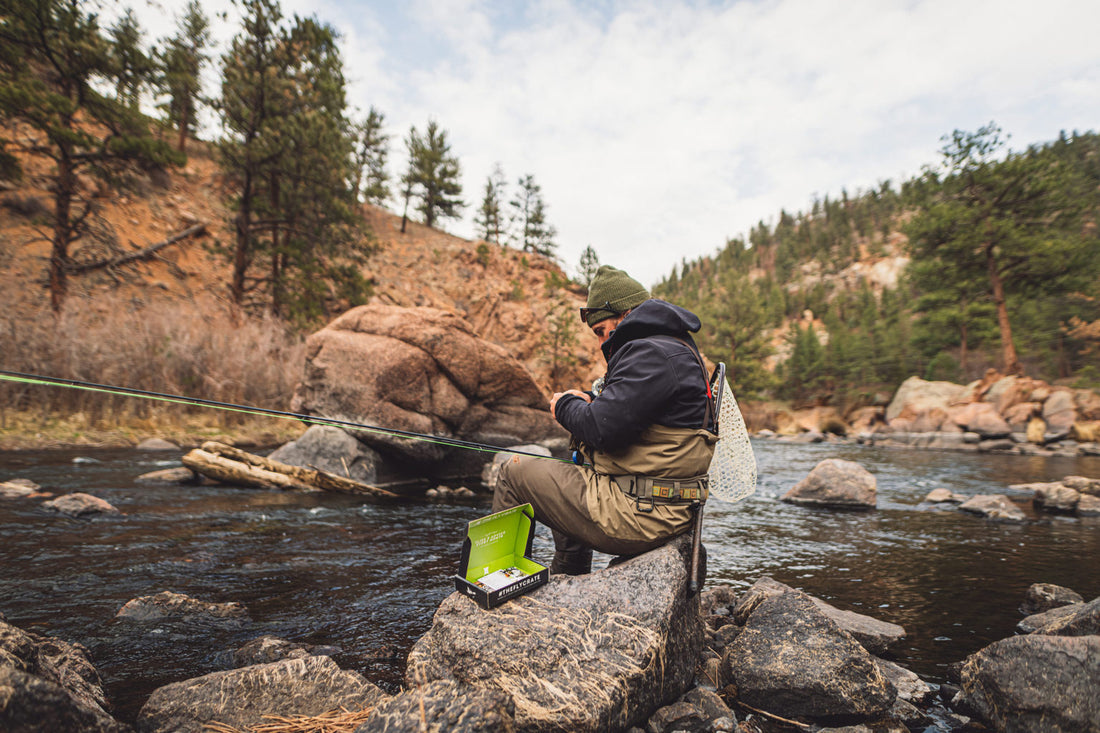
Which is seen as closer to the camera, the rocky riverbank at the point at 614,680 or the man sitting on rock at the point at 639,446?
the rocky riverbank at the point at 614,680

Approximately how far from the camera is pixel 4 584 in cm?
396

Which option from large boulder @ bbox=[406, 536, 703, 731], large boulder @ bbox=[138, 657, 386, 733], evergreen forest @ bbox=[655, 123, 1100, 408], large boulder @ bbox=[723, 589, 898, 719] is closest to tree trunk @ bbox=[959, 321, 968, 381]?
evergreen forest @ bbox=[655, 123, 1100, 408]

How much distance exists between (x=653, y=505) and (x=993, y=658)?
80.9 inches

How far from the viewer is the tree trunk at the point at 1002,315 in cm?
2722

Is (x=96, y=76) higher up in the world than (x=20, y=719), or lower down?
higher up

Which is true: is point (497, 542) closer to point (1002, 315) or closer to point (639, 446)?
point (639, 446)

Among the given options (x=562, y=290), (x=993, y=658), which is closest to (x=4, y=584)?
(x=993, y=658)

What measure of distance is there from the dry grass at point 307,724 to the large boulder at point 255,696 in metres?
0.03

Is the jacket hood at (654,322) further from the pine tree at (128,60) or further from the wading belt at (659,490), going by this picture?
the pine tree at (128,60)

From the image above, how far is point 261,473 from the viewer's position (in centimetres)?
842

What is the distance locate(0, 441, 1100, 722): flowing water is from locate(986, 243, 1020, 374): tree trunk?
25.6m

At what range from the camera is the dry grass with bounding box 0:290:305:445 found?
35.4 feet

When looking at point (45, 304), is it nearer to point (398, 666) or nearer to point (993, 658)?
point (398, 666)

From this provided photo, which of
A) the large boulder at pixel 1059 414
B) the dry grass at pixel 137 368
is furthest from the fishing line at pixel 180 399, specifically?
the large boulder at pixel 1059 414
